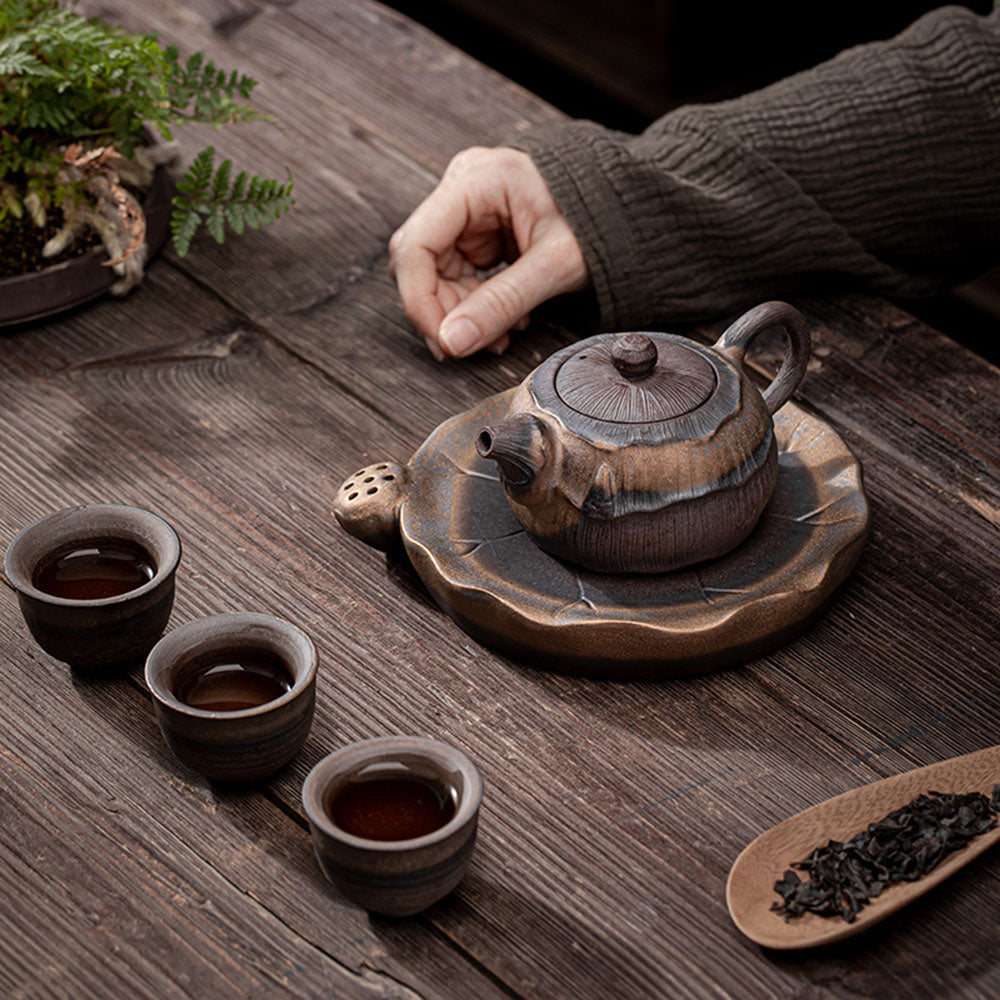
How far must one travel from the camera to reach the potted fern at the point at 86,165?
1.55 meters

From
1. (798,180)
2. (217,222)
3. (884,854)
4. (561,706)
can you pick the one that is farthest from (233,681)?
(798,180)

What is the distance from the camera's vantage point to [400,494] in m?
1.29

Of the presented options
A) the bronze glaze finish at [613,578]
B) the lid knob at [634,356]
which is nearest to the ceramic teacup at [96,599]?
the bronze glaze finish at [613,578]

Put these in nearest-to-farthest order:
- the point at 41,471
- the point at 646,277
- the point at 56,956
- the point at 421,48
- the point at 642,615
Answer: the point at 56,956 < the point at 642,615 < the point at 41,471 < the point at 646,277 < the point at 421,48

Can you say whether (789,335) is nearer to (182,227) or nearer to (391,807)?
(391,807)

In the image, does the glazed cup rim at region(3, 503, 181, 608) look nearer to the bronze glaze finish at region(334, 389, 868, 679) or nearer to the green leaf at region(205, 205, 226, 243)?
the bronze glaze finish at region(334, 389, 868, 679)

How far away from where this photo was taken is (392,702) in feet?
3.85

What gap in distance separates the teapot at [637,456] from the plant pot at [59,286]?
718 millimetres

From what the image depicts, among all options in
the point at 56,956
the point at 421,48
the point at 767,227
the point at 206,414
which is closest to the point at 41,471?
the point at 206,414

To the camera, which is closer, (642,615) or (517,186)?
(642,615)

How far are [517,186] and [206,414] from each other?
20.0 inches

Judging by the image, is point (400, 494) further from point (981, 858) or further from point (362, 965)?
point (981, 858)

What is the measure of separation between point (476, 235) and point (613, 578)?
696 mm

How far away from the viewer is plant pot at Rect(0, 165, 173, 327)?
1.58m
